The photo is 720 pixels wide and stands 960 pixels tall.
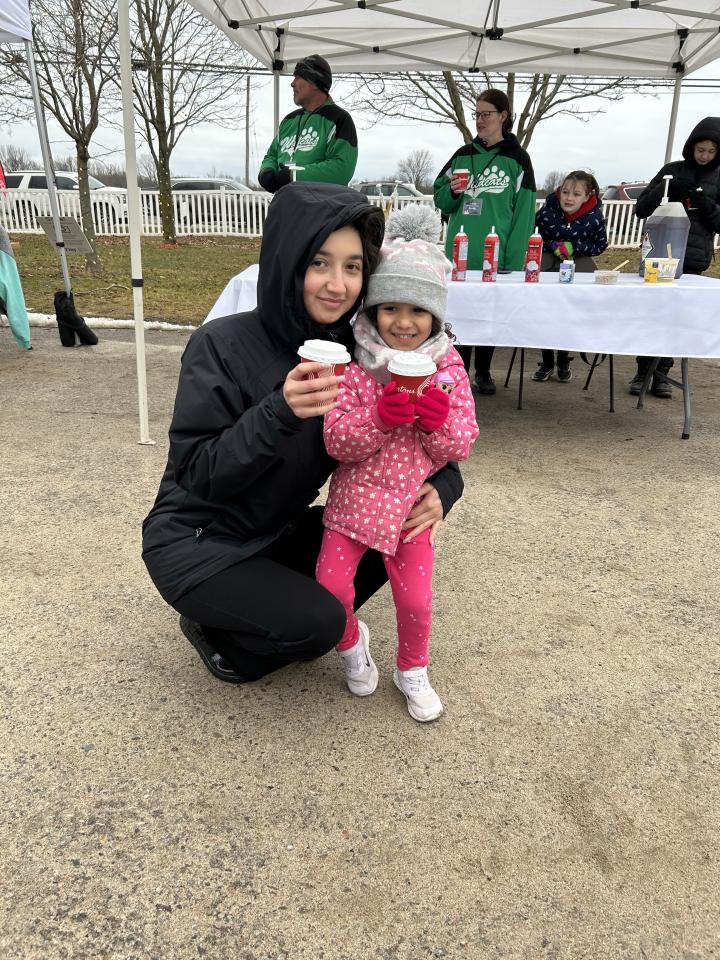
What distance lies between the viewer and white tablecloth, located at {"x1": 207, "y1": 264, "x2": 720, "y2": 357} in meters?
3.82

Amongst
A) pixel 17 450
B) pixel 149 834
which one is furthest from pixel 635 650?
pixel 17 450

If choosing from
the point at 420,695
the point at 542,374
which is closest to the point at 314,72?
the point at 542,374

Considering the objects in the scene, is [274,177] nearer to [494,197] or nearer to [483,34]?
[494,197]

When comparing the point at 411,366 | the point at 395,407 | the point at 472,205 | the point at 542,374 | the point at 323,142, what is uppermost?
the point at 323,142

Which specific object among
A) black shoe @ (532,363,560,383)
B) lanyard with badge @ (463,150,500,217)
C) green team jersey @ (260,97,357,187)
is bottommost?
black shoe @ (532,363,560,383)

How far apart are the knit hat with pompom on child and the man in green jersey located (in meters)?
2.91

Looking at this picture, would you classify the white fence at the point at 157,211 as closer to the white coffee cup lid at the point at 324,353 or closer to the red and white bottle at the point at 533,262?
the red and white bottle at the point at 533,262

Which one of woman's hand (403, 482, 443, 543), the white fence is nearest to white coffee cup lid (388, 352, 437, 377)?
woman's hand (403, 482, 443, 543)

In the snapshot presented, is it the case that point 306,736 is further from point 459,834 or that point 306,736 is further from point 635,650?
point 635,650

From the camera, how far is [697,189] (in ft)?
15.9

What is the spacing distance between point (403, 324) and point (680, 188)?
13.5 feet

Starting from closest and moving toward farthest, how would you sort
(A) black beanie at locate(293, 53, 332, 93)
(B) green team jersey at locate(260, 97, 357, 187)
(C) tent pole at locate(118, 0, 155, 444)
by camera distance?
(C) tent pole at locate(118, 0, 155, 444), (A) black beanie at locate(293, 53, 332, 93), (B) green team jersey at locate(260, 97, 357, 187)

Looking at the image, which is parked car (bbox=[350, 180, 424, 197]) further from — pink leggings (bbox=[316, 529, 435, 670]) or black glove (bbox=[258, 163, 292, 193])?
pink leggings (bbox=[316, 529, 435, 670])

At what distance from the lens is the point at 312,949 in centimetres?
134
